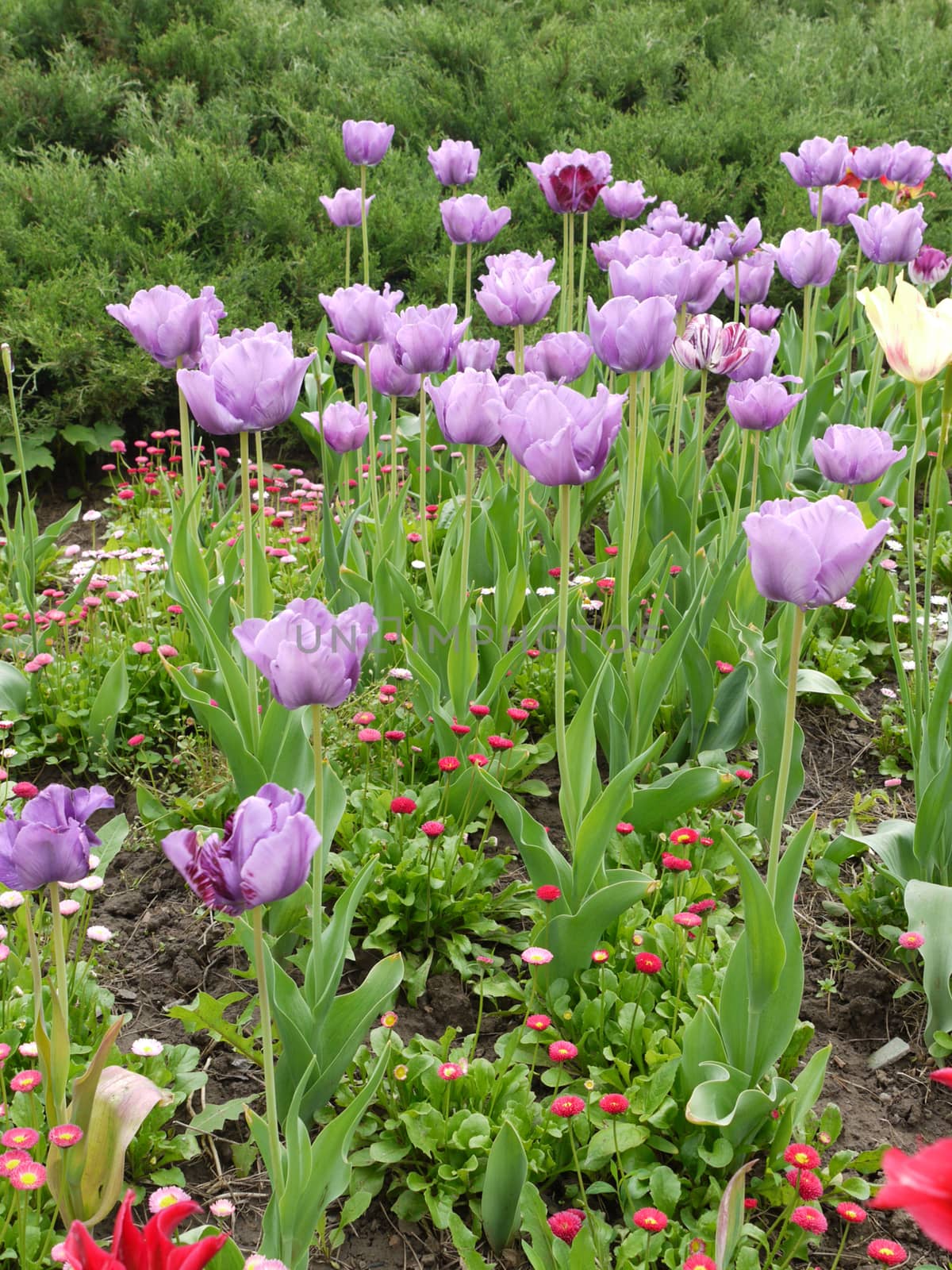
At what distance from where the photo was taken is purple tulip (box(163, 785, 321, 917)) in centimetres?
108

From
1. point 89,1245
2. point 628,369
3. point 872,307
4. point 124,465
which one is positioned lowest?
point 124,465

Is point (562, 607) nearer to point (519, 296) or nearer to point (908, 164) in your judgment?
point (519, 296)

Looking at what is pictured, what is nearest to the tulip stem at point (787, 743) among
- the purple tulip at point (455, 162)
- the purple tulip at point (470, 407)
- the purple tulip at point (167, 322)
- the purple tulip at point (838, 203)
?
the purple tulip at point (470, 407)

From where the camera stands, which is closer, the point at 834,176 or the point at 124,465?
the point at 834,176

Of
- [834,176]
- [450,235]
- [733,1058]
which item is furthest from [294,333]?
[733,1058]

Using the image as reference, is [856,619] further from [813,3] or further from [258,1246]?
[813,3]

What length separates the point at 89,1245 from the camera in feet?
2.78

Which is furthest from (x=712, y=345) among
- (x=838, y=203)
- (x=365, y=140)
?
(x=838, y=203)

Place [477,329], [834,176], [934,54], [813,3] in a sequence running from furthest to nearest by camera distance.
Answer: [813,3] → [934,54] → [477,329] → [834,176]

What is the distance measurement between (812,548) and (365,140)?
2.22 meters

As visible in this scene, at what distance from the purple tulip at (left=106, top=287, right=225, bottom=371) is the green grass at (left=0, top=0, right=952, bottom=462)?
2.18 metres

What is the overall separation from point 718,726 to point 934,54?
6.25 metres

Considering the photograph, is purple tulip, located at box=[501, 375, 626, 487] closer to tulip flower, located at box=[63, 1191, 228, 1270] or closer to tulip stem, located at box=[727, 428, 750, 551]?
tulip stem, located at box=[727, 428, 750, 551]

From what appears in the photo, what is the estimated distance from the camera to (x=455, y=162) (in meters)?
3.32
